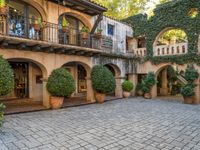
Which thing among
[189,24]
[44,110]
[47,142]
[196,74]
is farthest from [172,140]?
[189,24]

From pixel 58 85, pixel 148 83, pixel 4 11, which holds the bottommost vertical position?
pixel 148 83

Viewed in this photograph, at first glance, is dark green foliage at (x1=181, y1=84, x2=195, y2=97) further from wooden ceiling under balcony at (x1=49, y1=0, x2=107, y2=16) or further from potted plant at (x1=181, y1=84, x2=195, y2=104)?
wooden ceiling under balcony at (x1=49, y1=0, x2=107, y2=16)

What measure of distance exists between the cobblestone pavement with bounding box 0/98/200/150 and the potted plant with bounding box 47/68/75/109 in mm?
1740

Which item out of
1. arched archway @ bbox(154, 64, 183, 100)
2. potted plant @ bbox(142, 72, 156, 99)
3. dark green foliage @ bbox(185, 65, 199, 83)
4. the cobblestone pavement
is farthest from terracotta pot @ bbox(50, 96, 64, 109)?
arched archway @ bbox(154, 64, 183, 100)

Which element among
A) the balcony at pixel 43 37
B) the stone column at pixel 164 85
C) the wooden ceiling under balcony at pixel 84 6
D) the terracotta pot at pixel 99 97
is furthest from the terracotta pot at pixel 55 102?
the stone column at pixel 164 85

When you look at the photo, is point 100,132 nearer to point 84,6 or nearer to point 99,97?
point 99,97

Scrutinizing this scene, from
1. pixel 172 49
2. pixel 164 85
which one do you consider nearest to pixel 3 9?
pixel 172 49

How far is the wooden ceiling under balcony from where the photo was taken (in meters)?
10.8

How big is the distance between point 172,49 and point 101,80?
276 inches

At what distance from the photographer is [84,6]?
11.4 meters

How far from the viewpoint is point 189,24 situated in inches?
547

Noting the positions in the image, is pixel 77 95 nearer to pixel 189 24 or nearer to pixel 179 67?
pixel 179 67

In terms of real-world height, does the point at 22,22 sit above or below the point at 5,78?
above

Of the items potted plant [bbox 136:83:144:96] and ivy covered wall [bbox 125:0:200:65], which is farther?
potted plant [bbox 136:83:144:96]
